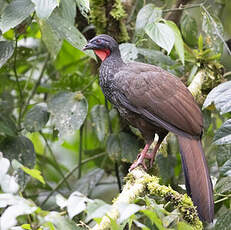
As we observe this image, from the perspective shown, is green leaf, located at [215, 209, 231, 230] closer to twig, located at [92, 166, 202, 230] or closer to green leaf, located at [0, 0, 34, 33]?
twig, located at [92, 166, 202, 230]

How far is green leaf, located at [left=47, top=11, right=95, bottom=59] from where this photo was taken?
294 centimetres

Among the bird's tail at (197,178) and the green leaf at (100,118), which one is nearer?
the bird's tail at (197,178)

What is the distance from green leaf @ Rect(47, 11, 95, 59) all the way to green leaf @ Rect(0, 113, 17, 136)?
82 cm

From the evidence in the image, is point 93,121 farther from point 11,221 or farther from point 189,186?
point 11,221

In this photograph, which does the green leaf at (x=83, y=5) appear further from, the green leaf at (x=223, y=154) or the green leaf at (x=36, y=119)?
the green leaf at (x=223, y=154)

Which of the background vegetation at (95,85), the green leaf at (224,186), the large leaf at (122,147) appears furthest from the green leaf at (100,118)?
the green leaf at (224,186)

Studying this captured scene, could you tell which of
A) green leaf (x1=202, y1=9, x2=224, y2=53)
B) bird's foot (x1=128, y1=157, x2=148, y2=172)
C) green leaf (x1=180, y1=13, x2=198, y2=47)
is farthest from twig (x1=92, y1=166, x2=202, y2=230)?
green leaf (x1=180, y1=13, x2=198, y2=47)

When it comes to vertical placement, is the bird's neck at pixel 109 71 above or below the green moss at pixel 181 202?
above

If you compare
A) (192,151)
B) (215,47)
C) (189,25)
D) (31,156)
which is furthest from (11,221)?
(189,25)

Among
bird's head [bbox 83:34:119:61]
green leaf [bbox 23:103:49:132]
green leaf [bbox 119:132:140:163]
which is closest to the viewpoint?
bird's head [bbox 83:34:119:61]

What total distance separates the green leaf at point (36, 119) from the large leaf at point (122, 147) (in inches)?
21.4

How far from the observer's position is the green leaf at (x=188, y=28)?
153 inches

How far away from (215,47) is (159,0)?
0.74 metres

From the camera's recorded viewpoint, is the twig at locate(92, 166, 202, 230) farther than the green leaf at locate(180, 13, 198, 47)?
No
